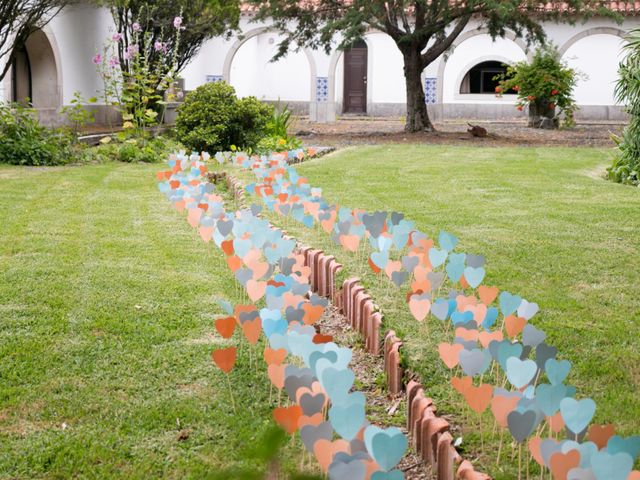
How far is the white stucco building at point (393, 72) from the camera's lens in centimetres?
2605

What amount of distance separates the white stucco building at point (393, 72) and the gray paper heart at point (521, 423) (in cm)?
2163

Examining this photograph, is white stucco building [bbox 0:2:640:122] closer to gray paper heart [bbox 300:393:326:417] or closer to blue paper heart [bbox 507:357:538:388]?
blue paper heart [bbox 507:357:538:388]

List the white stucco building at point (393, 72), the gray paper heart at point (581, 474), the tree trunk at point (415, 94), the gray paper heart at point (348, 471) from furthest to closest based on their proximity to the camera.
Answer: the white stucco building at point (393, 72)
the tree trunk at point (415, 94)
the gray paper heart at point (581, 474)
the gray paper heart at point (348, 471)

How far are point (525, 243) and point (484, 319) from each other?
8.47ft

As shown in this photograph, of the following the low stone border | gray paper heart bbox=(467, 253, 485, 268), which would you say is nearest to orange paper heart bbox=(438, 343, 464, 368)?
the low stone border

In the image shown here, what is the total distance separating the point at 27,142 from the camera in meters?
11.2

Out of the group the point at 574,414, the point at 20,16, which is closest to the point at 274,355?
the point at 574,414

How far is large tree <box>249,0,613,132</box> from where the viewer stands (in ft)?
53.5

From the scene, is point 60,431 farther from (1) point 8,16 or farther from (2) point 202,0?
(2) point 202,0

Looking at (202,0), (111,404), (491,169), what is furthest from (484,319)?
(202,0)

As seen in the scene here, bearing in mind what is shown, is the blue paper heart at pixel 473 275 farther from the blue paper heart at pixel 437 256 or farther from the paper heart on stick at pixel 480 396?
the paper heart on stick at pixel 480 396

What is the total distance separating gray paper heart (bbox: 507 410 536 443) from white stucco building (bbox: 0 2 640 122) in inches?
852

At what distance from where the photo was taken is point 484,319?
323 cm

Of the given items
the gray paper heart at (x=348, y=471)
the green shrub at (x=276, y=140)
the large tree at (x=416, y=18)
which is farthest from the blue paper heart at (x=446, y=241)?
the large tree at (x=416, y=18)
